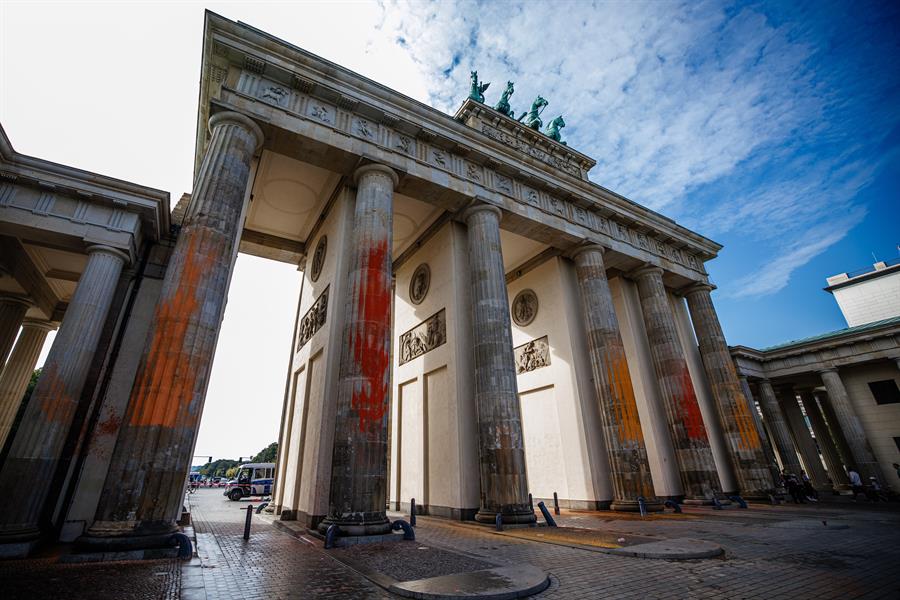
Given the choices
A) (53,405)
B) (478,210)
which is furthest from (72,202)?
(478,210)

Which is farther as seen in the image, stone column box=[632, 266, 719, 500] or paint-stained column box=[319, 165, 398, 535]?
stone column box=[632, 266, 719, 500]

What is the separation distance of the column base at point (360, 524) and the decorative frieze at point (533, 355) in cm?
1113

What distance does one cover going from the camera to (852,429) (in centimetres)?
2392

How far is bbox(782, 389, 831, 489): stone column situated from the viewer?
29203 mm

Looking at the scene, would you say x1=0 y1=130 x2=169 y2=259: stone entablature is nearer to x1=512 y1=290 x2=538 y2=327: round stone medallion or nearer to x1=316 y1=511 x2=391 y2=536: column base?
x1=316 y1=511 x2=391 y2=536: column base

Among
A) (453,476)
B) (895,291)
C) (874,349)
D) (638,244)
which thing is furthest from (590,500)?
(895,291)

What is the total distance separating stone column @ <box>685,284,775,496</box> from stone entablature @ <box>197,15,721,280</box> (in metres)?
4.00

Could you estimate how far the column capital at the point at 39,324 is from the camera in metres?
16.0

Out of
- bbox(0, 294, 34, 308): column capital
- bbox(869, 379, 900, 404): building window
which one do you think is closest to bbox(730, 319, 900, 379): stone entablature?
bbox(869, 379, 900, 404): building window

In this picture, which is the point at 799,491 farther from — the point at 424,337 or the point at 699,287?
the point at 424,337

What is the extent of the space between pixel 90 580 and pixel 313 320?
1028cm

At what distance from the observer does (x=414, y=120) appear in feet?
46.9

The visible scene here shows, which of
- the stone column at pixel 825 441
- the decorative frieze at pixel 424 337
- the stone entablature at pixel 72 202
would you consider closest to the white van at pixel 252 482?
the decorative frieze at pixel 424 337

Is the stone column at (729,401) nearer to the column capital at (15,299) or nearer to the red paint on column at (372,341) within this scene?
the red paint on column at (372,341)
